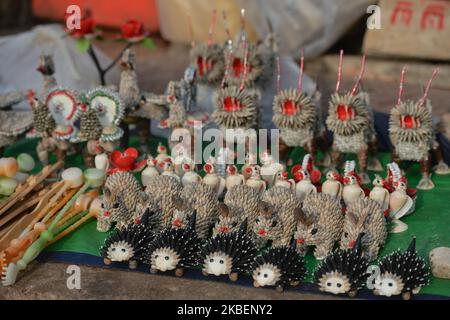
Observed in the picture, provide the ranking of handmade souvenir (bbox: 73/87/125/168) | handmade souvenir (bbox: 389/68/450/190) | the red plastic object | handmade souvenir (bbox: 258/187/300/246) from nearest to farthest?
handmade souvenir (bbox: 258/187/300/246) < handmade souvenir (bbox: 389/68/450/190) < handmade souvenir (bbox: 73/87/125/168) < the red plastic object

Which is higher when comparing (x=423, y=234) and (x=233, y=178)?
(x=233, y=178)

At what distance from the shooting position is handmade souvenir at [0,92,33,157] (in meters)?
3.71

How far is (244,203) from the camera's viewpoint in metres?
2.99

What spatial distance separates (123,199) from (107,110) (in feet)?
2.06

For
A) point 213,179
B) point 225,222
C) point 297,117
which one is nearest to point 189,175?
point 213,179

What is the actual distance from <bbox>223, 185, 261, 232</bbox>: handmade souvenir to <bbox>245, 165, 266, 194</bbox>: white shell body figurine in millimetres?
153

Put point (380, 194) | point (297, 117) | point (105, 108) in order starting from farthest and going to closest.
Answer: point (105, 108), point (297, 117), point (380, 194)

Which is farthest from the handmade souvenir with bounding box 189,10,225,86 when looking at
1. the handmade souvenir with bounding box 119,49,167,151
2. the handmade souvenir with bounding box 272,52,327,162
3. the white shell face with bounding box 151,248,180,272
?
the white shell face with bounding box 151,248,180,272

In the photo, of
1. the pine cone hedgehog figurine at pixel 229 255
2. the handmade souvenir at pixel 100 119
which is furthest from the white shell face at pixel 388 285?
the handmade souvenir at pixel 100 119

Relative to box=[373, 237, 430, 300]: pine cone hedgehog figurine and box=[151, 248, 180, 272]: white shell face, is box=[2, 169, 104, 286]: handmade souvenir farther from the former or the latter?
box=[373, 237, 430, 300]: pine cone hedgehog figurine

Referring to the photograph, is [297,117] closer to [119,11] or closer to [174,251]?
[174,251]

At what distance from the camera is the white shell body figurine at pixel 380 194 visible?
122 inches

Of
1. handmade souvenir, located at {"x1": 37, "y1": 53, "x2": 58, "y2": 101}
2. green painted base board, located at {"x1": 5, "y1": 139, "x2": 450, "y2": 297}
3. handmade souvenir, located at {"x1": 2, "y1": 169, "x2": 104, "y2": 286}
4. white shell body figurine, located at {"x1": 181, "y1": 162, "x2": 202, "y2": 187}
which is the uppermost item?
handmade souvenir, located at {"x1": 37, "y1": 53, "x2": 58, "y2": 101}
